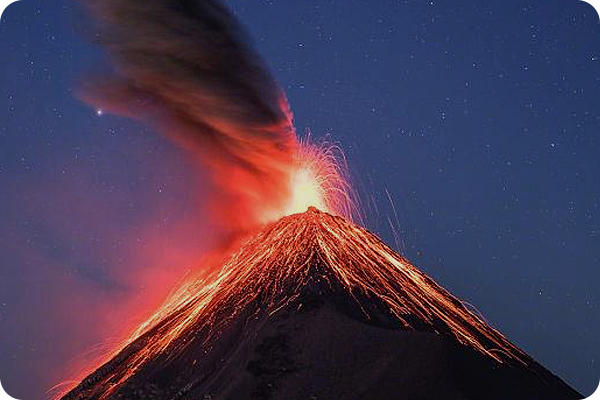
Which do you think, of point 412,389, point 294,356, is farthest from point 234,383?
point 412,389

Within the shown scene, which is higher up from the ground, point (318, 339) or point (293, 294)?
point (293, 294)

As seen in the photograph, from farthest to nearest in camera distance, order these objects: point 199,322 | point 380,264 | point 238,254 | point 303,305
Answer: point 238,254, point 380,264, point 199,322, point 303,305

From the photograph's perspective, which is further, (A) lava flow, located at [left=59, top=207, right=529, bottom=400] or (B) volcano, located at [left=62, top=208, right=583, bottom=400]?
(A) lava flow, located at [left=59, top=207, right=529, bottom=400]

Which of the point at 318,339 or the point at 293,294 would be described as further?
the point at 293,294

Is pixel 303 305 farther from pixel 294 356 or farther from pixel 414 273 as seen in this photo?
pixel 414 273

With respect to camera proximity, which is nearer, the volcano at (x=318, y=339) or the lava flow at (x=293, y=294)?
the volcano at (x=318, y=339)
